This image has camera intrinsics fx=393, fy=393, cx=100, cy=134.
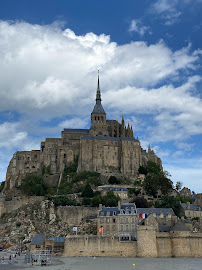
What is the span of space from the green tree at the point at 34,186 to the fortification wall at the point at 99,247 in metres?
25.5

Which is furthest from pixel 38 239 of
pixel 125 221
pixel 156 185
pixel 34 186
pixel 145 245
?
pixel 156 185

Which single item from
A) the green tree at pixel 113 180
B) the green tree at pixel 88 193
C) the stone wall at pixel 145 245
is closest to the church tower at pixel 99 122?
the green tree at pixel 113 180

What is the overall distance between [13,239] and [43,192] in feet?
55.7

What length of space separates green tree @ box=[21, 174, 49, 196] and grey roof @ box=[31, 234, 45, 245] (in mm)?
20075

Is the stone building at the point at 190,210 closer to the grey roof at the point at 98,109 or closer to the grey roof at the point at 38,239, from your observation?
the grey roof at the point at 38,239

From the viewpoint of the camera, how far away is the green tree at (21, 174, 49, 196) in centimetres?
8338

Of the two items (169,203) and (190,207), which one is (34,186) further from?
(190,207)

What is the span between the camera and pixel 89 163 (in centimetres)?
9656

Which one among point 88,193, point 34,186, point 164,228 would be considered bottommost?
point 164,228

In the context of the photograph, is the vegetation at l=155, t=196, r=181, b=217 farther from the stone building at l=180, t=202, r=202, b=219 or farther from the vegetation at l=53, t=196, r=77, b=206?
the vegetation at l=53, t=196, r=77, b=206

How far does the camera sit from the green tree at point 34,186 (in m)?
83.4

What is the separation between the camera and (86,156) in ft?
319

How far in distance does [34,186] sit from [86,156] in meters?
17.7

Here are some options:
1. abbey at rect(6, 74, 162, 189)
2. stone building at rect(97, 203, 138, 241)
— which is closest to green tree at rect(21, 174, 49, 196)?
abbey at rect(6, 74, 162, 189)
